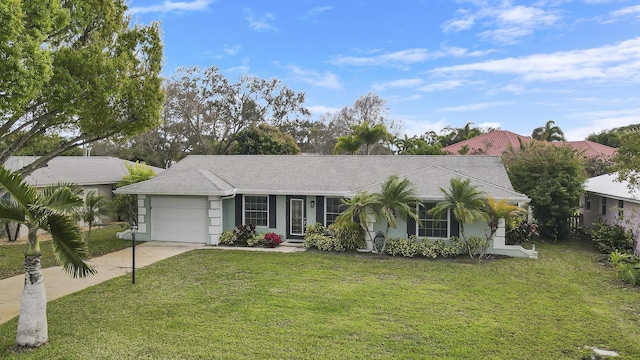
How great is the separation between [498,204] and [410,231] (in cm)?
310

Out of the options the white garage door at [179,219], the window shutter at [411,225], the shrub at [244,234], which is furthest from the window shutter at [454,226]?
the white garage door at [179,219]

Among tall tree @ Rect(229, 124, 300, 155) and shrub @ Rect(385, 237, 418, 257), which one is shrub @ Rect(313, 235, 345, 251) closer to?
shrub @ Rect(385, 237, 418, 257)

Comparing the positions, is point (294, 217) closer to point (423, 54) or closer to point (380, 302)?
point (380, 302)

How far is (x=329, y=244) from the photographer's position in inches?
573

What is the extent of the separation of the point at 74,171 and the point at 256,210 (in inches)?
494

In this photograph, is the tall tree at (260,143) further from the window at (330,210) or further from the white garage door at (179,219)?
the window at (330,210)

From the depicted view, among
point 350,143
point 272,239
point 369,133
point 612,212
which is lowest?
point 272,239

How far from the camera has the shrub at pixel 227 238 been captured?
1572cm

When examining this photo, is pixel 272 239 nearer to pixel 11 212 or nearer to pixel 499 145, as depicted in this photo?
pixel 11 212

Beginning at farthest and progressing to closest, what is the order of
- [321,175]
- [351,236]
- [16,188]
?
1. [321,175]
2. [351,236]
3. [16,188]

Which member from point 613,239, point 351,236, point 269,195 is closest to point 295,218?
point 269,195

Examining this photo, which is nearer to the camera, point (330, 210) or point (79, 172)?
point (330, 210)

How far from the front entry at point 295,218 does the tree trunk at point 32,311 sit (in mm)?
10112

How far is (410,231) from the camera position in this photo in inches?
566
